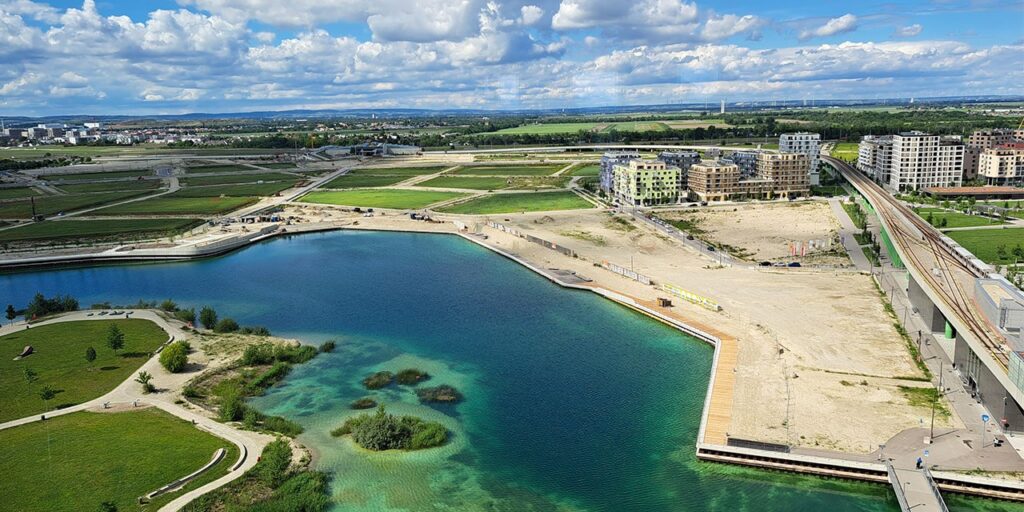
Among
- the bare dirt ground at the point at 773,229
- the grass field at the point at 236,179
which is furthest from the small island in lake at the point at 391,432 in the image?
the grass field at the point at 236,179

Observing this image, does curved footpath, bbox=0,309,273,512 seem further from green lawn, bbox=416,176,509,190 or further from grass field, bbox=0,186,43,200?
grass field, bbox=0,186,43,200

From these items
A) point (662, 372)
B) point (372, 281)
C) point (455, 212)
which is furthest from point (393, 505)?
point (455, 212)

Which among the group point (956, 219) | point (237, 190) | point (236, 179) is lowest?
point (956, 219)

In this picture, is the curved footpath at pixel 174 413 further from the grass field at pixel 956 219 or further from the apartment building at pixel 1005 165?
the apartment building at pixel 1005 165

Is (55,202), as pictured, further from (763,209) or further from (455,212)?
(763,209)

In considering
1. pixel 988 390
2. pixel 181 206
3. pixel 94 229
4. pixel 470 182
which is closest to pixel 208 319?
pixel 988 390

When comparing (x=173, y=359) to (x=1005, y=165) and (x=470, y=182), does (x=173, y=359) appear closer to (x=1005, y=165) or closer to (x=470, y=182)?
(x=470, y=182)
